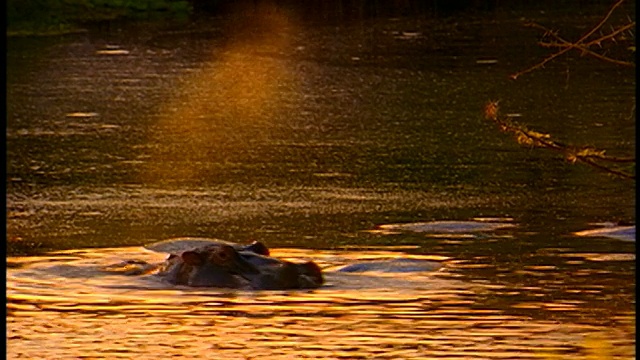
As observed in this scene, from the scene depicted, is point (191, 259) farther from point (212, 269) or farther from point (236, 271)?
point (236, 271)

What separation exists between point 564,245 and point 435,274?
1523 millimetres

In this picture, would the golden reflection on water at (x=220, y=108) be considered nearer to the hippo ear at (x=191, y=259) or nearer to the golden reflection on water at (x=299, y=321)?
the hippo ear at (x=191, y=259)

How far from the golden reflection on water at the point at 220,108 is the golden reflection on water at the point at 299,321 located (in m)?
6.07

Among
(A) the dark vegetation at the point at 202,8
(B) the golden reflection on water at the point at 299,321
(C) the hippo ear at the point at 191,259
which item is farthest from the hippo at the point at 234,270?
(A) the dark vegetation at the point at 202,8

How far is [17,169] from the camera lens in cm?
1902

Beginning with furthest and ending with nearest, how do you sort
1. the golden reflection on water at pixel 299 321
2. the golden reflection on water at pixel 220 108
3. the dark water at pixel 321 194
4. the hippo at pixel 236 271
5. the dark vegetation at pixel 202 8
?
the dark vegetation at pixel 202 8, the golden reflection on water at pixel 220 108, the hippo at pixel 236 271, the dark water at pixel 321 194, the golden reflection on water at pixel 299 321

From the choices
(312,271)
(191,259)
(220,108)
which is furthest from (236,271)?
(220,108)

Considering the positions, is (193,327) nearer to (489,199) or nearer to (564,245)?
(564,245)

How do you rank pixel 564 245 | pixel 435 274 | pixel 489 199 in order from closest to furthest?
pixel 435 274, pixel 564 245, pixel 489 199

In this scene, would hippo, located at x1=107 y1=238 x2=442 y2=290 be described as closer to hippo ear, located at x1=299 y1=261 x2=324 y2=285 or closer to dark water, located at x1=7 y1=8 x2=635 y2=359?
hippo ear, located at x1=299 y1=261 x2=324 y2=285

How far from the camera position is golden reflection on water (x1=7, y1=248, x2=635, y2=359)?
397 inches

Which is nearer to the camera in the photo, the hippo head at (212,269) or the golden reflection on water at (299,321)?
the golden reflection on water at (299,321)

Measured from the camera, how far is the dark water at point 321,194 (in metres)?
10.7

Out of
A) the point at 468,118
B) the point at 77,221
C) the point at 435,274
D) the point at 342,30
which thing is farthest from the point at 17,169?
the point at 342,30
